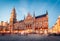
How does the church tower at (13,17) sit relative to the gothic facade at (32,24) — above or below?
above

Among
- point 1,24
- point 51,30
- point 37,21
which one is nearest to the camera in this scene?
point 51,30

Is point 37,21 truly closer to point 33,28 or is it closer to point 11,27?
point 33,28

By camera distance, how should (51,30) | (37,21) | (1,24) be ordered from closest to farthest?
(51,30), (37,21), (1,24)

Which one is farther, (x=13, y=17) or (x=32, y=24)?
(x=13, y=17)

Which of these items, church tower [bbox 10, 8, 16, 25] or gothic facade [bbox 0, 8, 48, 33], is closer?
gothic facade [bbox 0, 8, 48, 33]

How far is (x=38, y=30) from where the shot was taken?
66.7 ft

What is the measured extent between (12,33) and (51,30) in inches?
231

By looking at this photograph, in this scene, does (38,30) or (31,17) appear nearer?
(38,30)

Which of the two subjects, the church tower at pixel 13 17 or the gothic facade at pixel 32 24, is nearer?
the gothic facade at pixel 32 24

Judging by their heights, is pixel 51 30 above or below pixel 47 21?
below

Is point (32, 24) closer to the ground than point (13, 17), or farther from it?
closer to the ground

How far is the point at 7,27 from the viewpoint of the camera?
22.7 m

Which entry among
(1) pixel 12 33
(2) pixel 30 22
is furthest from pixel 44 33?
(1) pixel 12 33

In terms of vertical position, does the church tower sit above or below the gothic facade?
above
